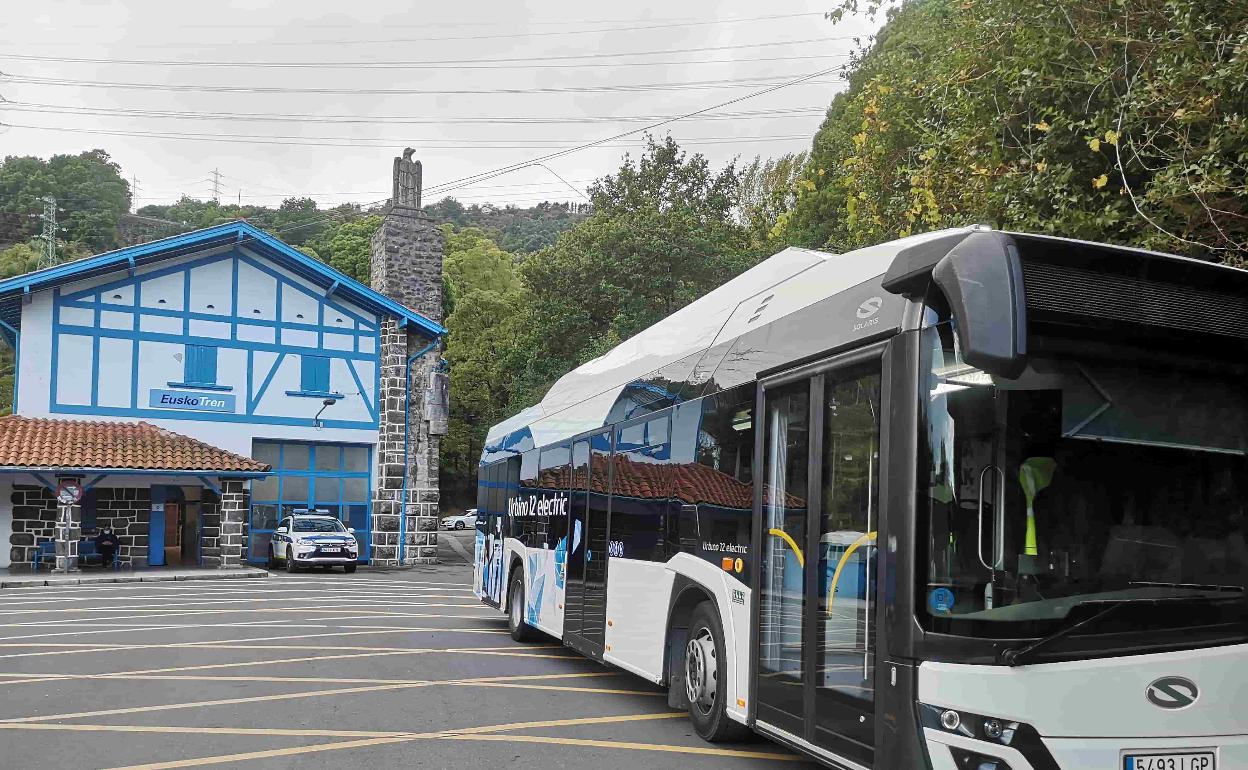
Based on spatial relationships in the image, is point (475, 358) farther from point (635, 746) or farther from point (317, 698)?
point (635, 746)

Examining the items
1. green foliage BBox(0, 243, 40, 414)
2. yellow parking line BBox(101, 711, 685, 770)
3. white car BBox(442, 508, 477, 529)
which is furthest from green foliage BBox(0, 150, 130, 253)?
yellow parking line BBox(101, 711, 685, 770)

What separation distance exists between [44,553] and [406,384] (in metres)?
10.1

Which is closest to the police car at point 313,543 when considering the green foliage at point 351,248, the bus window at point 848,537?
the bus window at point 848,537

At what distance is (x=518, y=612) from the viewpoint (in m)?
13.8

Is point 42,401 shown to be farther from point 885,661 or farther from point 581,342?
point 885,661

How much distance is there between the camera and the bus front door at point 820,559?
5.46m

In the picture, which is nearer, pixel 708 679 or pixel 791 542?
pixel 791 542

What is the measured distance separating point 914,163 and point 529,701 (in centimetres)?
811

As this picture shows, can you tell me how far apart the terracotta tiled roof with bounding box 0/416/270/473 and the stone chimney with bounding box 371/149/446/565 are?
4.26 meters

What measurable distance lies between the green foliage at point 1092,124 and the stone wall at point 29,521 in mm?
22651

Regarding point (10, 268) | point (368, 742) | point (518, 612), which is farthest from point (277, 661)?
point (10, 268)

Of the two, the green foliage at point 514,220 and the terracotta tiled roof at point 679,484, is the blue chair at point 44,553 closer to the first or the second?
the terracotta tiled roof at point 679,484

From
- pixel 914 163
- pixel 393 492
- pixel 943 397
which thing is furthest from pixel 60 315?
pixel 943 397

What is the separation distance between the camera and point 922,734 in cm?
485
